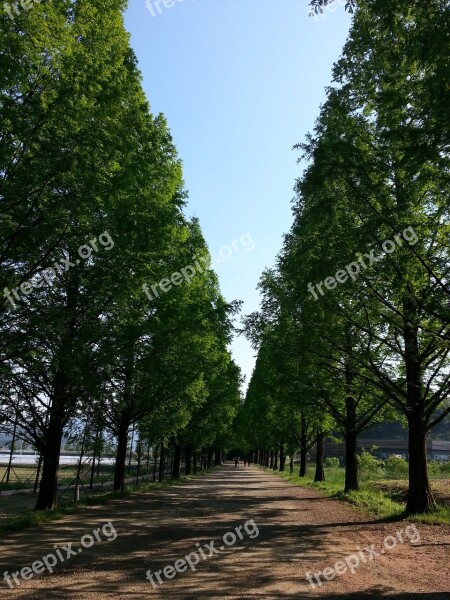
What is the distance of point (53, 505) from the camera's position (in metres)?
13.8

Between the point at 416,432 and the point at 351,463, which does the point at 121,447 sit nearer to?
the point at 351,463

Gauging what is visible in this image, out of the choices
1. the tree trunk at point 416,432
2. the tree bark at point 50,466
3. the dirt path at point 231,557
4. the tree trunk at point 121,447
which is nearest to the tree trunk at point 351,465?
the dirt path at point 231,557

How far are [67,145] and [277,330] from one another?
10.4m

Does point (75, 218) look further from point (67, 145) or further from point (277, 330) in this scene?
point (277, 330)

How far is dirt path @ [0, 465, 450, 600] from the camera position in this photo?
20.9 ft

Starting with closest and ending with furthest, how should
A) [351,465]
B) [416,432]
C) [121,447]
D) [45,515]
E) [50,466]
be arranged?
1. [45,515]
2. [50,466]
3. [416,432]
4. [121,447]
5. [351,465]

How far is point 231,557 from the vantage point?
27.5 ft

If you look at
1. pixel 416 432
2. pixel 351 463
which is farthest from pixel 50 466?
pixel 351 463

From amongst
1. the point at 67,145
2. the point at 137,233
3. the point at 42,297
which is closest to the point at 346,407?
the point at 137,233

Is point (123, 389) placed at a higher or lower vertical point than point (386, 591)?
higher

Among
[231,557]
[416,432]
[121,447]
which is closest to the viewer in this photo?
[231,557]

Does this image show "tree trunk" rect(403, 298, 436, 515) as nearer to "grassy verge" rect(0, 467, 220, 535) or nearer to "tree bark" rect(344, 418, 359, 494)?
"tree bark" rect(344, 418, 359, 494)

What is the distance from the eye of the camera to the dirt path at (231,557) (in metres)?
6.36

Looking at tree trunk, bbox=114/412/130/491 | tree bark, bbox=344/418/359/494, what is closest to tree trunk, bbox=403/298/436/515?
tree bark, bbox=344/418/359/494
